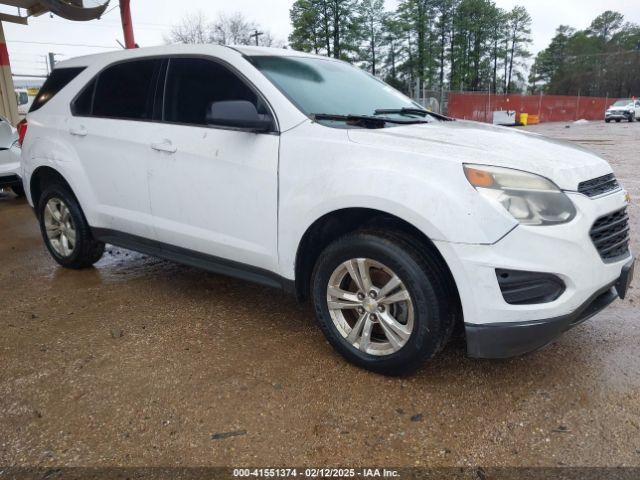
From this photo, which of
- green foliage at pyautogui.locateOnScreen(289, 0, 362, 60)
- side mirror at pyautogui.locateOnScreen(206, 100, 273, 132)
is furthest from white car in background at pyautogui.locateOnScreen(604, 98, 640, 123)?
side mirror at pyautogui.locateOnScreen(206, 100, 273, 132)

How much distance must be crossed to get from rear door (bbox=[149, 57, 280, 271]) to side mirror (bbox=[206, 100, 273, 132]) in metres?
0.08

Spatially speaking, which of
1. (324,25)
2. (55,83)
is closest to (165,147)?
(55,83)

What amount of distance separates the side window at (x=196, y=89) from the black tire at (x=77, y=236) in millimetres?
1374

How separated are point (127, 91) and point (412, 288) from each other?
2659 mm

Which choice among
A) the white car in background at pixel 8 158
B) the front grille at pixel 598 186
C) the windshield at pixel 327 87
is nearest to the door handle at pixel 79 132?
the windshield at pixel 327 87

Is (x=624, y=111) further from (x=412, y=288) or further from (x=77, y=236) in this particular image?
(x=412, y=288)

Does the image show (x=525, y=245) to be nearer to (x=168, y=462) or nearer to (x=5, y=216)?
(x=168, y=462)

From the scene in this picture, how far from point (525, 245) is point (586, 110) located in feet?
167

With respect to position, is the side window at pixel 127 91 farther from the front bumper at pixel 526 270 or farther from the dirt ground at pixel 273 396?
the front bumper at pixel 526 270

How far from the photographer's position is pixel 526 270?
2.26m

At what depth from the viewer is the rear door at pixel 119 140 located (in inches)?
144

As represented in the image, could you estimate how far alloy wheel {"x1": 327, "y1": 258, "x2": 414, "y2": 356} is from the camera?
2604 mm

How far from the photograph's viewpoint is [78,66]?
4289mm

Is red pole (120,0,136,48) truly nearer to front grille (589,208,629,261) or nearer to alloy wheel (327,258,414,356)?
alloy wheel (327,258,414,356)
